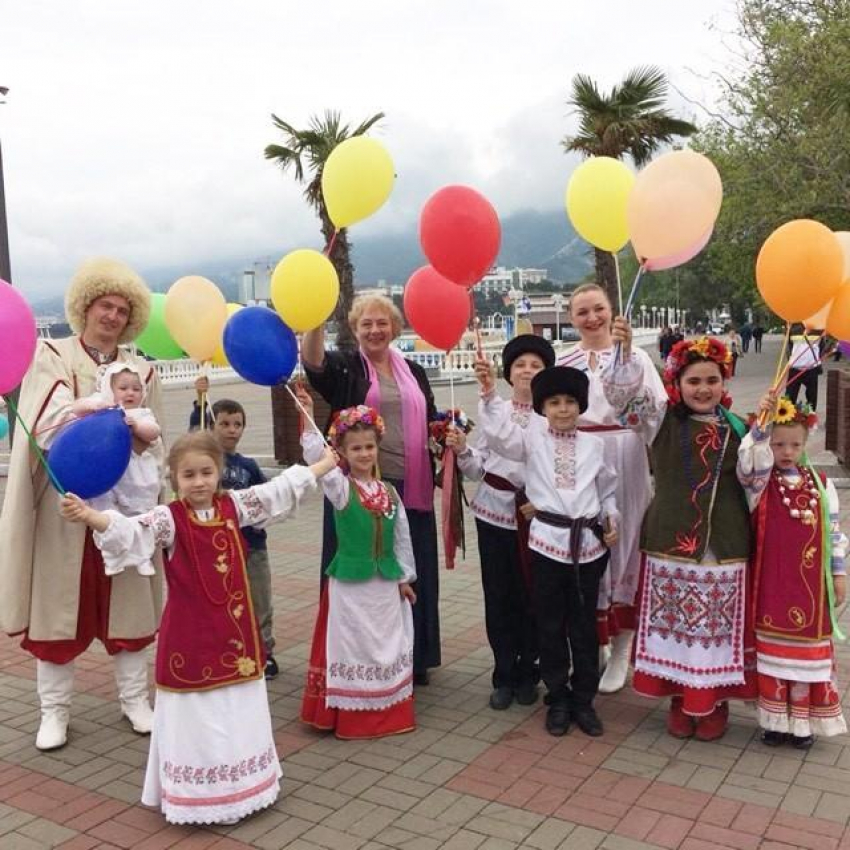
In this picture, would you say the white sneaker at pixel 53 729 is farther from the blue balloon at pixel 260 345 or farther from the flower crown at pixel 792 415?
the flower crown at pixel 792 415

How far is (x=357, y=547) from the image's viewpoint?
13.1 ft

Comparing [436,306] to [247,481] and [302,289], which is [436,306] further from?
[247,481]

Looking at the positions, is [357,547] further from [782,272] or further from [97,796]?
[782,272]

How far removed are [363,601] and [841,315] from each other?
7.76ft

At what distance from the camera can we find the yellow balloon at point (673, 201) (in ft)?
12.4

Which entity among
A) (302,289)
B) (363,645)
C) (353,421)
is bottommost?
(363,645)

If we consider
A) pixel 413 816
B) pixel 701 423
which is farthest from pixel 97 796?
pixel 701 423

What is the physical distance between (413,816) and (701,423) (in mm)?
1988

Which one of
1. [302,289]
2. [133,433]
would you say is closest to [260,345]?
[302,289]

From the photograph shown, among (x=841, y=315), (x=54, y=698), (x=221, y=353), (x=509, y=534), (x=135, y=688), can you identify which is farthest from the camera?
(x=221, y=353)

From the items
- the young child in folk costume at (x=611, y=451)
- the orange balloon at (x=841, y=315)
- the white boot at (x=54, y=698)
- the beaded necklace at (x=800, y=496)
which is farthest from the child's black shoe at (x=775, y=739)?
the white boot at (x=54, y=698)

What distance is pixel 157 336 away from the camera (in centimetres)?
461

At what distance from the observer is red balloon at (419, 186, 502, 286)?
4074 mm

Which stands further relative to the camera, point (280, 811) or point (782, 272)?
point (782, 272)
